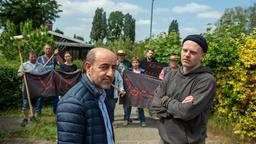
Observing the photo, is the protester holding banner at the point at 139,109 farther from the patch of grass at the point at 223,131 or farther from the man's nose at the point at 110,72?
the man's nose at the point at 110,72

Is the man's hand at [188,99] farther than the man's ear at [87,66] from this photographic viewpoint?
Yes

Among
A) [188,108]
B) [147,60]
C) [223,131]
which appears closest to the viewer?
[188,108]

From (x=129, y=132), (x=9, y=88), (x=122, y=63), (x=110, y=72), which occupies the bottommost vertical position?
(x=129, y=132)

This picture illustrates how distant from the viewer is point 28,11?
50469 mm

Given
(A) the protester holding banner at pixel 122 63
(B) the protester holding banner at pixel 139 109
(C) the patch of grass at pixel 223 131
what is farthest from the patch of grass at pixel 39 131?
(C) the patch of grass at pixel 223 131

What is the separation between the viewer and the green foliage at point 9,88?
12.3m

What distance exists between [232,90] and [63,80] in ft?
14.2

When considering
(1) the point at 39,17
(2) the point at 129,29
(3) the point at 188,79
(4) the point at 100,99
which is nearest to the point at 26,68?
(3) the point at 188,79

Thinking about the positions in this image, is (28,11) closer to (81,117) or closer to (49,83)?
(49,83)

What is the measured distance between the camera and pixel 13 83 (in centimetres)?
1275

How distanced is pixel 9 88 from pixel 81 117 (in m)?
10.3

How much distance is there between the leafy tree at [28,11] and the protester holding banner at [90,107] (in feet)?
152

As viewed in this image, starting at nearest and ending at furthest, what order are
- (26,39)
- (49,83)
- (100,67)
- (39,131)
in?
(100,67) → (39,131) → (49,83) → (26,39)

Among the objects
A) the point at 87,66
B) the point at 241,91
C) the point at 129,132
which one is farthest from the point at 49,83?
the point at 87,66
